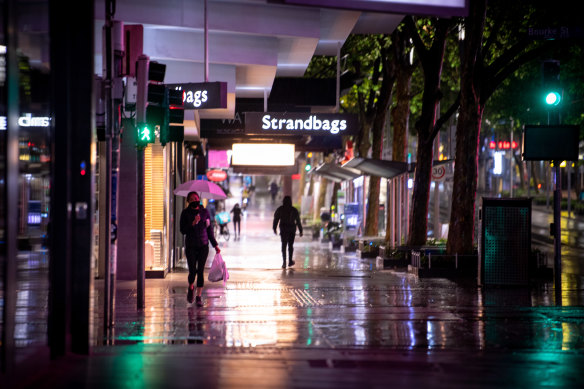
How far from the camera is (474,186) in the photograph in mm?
20891

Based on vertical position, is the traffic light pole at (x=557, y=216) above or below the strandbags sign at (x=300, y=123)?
below

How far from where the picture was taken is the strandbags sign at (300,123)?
1988 centimetres

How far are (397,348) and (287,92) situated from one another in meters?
16.3

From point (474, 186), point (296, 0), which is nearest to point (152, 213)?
point (474, 186)

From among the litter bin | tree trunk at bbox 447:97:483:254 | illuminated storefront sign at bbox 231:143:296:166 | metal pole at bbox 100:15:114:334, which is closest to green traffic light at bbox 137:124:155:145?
metal pole at bbox 100:15:114:334

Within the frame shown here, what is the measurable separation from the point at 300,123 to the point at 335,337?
30.8 ft

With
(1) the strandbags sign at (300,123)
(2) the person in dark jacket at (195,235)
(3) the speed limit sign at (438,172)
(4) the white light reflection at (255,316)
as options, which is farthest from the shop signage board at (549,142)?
(3) the speed limit sign at (438,172)

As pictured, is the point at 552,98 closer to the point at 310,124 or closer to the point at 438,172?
the point at 310,124

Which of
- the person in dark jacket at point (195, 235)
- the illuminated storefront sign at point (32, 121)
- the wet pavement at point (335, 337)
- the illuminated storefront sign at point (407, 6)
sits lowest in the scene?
the wet pavement at point (335, 337)

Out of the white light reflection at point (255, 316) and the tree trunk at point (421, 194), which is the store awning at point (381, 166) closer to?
the tree trunk at point (421, 194)

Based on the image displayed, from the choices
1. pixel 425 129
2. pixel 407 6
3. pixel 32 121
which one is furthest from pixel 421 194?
pixel 407 6

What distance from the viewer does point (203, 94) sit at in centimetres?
1631

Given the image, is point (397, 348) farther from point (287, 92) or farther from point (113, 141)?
point (287, 92)

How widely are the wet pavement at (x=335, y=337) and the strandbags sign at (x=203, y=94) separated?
368cm
